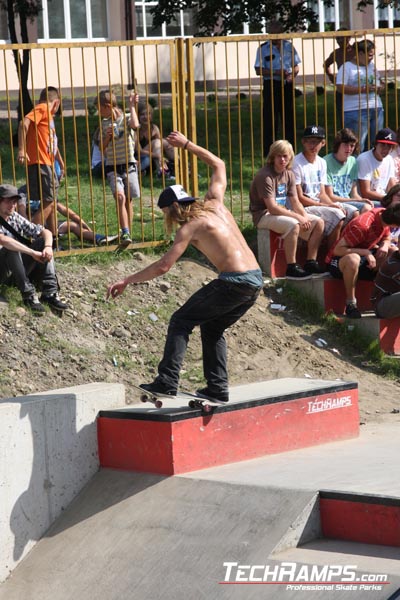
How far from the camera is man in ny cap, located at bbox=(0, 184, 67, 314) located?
9.16 metres

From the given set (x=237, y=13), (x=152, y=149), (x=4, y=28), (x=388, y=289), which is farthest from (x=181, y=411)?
(x=4, y=28)

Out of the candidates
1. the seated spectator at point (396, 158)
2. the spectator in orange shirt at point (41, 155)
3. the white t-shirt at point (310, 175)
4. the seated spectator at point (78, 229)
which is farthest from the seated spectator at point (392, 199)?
Result: the spectator in orange shirt at point (41, 155)

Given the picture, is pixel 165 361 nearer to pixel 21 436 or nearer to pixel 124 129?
pixel 21 436

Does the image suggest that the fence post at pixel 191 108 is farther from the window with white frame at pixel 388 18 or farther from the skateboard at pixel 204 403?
the window with white frame at pixel 388 18

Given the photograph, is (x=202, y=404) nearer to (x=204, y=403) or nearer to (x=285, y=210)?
(x=204, y=403)

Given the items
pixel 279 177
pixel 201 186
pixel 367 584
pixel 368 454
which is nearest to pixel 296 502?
pixel 367 584

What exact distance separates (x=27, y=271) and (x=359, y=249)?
11.1ft

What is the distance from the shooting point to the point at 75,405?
724 centimetres

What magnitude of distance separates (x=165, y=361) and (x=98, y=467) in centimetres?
96

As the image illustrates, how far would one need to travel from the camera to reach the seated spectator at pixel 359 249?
10547 mm

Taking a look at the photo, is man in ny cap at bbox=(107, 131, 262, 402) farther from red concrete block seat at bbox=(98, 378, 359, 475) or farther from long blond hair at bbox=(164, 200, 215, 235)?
red concrete block seat at bbox=(98, 378, 359, 475)

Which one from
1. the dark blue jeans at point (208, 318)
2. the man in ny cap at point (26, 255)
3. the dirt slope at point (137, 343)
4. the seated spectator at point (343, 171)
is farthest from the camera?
the seated spectator at point (343, 171)

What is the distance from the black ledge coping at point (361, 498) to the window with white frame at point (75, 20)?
77.1 ft

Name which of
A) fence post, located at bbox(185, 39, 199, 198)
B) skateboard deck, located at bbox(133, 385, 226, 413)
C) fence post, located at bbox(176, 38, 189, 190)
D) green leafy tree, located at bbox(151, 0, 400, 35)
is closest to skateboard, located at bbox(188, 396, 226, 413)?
skateboard deck, located at bbox(133, 385, 226, 413)
